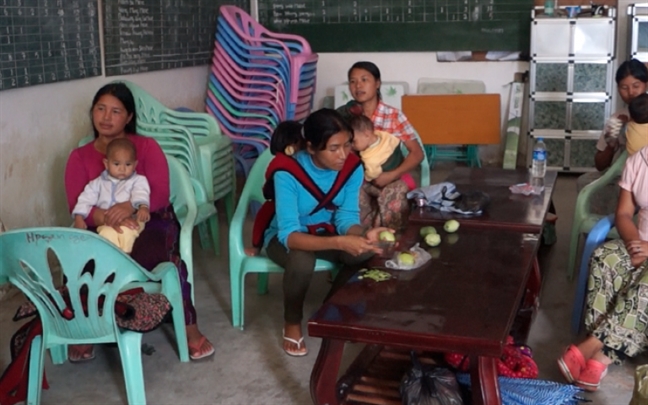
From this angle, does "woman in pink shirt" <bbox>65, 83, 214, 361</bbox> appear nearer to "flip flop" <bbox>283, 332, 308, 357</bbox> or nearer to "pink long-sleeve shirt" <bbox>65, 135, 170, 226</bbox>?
"pink long-sleeve shirt" <bbox>65, 135, 170, 226</bbox>

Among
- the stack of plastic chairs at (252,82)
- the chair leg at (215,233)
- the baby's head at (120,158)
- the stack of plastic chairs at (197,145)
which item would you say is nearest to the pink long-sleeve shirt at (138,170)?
the baby's head at (120,158)

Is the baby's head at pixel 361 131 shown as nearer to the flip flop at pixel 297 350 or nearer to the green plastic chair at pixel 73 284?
the flip flop at pixel 297 350

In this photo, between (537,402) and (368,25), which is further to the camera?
(368,25)

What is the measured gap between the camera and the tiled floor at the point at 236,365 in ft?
8.88

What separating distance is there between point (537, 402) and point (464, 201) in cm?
103

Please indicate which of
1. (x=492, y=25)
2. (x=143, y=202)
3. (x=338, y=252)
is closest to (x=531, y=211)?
(x=338, y=252)

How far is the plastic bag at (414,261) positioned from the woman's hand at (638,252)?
2.50 ft

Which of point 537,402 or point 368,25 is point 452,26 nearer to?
point 368,25

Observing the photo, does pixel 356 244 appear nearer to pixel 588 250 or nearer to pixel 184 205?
pixel 184 205

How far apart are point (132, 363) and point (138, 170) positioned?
0.87 metres

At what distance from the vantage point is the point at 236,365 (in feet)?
9.69

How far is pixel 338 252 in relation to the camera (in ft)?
9.82

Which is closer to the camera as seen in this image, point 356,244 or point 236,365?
point 356,244

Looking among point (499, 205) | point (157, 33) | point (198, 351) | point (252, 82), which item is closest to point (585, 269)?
point (499, 205)
